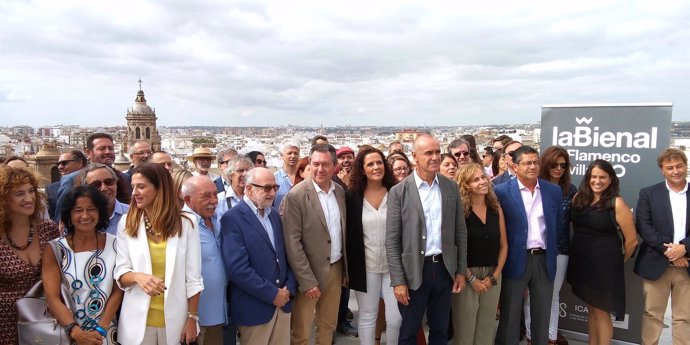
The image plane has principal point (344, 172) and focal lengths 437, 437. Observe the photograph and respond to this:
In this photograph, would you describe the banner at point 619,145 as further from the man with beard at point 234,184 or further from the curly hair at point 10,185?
the curly hair at point 10,185

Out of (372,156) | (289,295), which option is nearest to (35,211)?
(289,295)

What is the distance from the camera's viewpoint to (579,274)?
11.7ft

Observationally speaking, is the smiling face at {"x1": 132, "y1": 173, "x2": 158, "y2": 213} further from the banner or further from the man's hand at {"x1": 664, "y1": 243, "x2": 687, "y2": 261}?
the man's hand at {"x1": 664, "y1": 243, "x2": 687, "y2": 261}

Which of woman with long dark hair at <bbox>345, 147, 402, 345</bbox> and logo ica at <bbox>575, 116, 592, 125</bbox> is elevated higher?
logo ica at <bbox>575, 116, 592, 125</bbox>

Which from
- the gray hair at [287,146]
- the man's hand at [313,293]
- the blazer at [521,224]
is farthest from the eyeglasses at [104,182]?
the blazer at [521,224]

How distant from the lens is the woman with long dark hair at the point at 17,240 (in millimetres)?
2379

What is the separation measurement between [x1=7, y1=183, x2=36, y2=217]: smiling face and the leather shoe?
2.77m

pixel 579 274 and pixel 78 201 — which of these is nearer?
pixel 78 201

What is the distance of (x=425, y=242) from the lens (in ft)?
10.2

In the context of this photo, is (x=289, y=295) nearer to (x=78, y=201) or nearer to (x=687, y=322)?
(x=78, y=201)

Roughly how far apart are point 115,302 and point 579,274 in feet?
11.1

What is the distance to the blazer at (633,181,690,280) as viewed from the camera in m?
3.39

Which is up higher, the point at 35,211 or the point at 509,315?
the point at 35,211

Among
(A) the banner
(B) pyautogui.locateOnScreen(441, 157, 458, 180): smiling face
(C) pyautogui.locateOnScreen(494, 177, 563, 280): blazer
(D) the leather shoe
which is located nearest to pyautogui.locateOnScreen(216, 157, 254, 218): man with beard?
(D) the leather shoe
